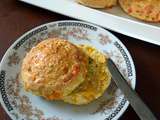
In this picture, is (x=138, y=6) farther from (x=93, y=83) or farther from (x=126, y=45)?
(x=93, y=83)

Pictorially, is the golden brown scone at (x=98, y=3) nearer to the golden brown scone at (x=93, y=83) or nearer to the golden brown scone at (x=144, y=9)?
the golden brown scone at (x=144, y=9)

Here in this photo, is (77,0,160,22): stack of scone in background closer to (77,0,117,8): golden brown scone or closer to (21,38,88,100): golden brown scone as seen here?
(77,0,117,8): golden brown scone

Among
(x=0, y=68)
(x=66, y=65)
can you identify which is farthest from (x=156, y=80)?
(x=0, y=68)

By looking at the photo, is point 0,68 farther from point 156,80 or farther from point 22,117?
point 156,80

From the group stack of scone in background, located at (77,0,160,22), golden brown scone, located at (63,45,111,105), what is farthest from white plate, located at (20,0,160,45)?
golden brown scone, located at (63,45,111,105)

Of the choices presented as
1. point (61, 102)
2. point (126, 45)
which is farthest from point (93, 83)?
point (126, 45)

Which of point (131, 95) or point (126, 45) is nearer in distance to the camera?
point (131, 95)

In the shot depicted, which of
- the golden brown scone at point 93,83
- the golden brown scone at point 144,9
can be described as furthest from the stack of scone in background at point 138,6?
the golden brown scone at point 93,83
